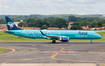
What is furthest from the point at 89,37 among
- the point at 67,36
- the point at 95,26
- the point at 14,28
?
the point at 95,26

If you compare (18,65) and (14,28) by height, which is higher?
(14,28)

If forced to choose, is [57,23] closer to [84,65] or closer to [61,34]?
[61,34]

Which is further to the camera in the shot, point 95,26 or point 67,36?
point 95,26

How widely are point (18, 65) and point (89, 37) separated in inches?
1166

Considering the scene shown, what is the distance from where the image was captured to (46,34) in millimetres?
45219

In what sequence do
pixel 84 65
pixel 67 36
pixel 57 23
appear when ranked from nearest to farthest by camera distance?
pixel 84 65 < pixel 67 36 < pixel 57 23

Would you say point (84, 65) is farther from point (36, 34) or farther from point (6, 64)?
point (36, 34)

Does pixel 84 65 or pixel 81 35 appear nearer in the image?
pixel 84 65

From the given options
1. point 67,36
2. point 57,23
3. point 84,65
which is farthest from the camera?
point 57,23

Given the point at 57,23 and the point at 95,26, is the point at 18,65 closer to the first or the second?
the point at 57,23

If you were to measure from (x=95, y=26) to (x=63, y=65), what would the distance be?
136 m

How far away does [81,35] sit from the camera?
147ft

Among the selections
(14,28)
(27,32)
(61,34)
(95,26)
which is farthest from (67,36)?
(95,26)

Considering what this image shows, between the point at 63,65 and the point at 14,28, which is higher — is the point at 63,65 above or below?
below
